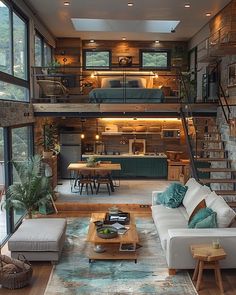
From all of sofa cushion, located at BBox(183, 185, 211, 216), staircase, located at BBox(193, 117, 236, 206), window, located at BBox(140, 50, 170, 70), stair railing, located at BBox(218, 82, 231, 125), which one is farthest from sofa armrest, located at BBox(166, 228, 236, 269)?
window, located at BBox(140, 50, 170, 70)

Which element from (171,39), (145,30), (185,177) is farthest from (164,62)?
(185,177)

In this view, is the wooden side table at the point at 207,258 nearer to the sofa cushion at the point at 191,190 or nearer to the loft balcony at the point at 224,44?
the sofa cushion at the point at 191,190

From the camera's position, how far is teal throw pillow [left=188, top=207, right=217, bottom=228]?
617 centimetres

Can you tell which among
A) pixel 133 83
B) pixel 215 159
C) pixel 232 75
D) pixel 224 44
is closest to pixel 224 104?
pixel 232 75

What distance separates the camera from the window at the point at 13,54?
7574 millimetres

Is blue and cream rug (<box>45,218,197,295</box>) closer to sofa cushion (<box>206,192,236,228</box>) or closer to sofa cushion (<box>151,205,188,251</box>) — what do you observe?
sofa cushion (<box>151,205,188,251</box>)

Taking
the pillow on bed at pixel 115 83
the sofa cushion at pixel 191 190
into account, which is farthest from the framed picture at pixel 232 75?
the pillow on bed at pixel 115 83

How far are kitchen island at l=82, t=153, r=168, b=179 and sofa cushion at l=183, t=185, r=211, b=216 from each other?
5144 mm

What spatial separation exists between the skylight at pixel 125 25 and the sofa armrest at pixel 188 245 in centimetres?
800

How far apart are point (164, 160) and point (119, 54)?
4.38 m

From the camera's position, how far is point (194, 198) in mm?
7410

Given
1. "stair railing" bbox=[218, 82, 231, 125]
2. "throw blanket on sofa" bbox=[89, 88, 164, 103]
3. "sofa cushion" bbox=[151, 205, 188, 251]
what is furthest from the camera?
"throw blanket on sofa" bbox=[89, 88, 164, 103]

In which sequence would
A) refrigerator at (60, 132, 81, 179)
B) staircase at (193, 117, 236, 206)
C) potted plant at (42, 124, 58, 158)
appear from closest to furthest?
staircase at (193, 117, 236, 206)
potted plant at (42, 124, 58, 158)
refrigerator at (60, 132, 81, 179)

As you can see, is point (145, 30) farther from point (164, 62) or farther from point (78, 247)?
point (78, 247)
